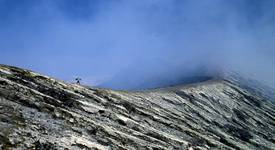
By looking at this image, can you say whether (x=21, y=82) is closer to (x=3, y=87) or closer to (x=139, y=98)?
(x=3, y=87)

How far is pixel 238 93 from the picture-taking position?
131 metres

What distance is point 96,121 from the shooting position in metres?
42.1

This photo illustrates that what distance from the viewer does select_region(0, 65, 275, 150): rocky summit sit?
32.7 meters

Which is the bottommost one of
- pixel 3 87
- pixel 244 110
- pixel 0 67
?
pixel 244 110

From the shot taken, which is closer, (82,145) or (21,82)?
(82,145)

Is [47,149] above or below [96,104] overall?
below

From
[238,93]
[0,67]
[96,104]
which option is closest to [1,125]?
[0,67]

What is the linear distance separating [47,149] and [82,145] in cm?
423

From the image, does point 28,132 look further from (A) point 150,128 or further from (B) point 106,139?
(A) point 150,128

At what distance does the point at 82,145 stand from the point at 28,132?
5.52 metres

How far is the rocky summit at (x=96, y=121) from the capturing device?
1286 inches

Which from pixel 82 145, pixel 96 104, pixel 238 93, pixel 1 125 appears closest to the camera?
pixel 1 125

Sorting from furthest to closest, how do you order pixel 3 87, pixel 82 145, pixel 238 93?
1. pixel 238 93
2. pixel 3 87
3. pixel 82 145

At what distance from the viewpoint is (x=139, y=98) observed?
220 ft
